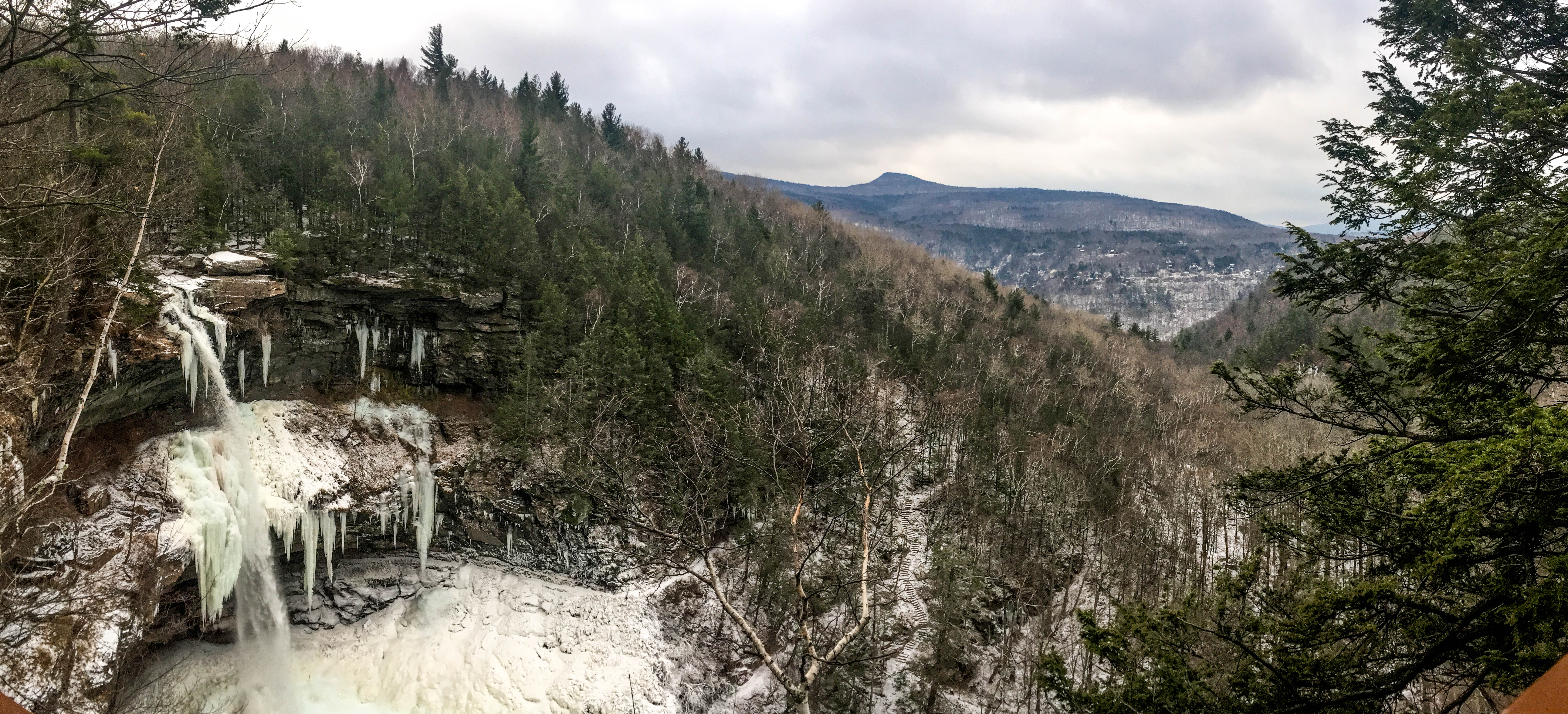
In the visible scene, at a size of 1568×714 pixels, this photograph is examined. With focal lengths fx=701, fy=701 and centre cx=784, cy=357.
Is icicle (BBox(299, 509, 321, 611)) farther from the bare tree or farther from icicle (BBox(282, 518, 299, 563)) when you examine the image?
the bare tree

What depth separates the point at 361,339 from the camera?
2453cm

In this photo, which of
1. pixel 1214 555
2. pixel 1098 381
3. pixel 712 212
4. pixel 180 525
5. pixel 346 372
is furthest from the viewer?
pixel 712 212

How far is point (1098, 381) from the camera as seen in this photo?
4091 centimetres

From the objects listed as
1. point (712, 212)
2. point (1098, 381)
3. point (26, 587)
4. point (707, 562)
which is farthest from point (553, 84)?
point (707, 562)

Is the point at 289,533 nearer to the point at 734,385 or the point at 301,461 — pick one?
the point at 301,461

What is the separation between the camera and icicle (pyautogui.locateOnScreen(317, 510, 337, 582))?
19812 mm

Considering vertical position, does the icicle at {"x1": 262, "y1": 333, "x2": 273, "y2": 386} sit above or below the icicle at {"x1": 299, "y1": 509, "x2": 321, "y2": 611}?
above

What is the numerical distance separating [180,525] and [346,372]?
8.67 metres

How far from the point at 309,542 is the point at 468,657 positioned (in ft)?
17.9

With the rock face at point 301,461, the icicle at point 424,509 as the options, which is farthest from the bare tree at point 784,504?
the icicle at point 424,509

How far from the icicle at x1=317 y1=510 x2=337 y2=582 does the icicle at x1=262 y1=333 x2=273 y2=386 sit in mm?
4544

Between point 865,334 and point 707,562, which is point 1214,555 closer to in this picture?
point 865,334

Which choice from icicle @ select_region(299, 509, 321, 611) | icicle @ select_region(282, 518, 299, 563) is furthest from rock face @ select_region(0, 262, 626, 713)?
icicle @ select_region(282, 518, 299, 563)

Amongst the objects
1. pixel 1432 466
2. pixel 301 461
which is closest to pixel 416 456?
pixel 301 461
